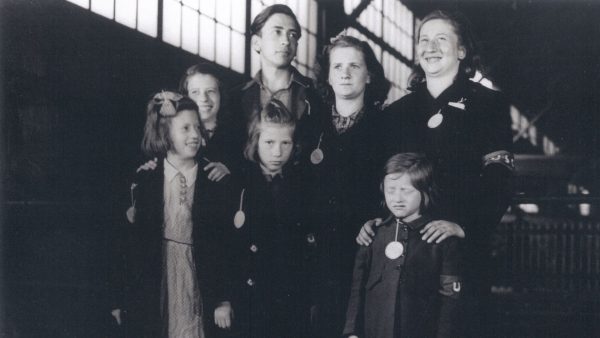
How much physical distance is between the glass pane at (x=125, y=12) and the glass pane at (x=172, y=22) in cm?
19

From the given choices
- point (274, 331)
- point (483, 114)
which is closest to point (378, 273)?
point (274, 331)

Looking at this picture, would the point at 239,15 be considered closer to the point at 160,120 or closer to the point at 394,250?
the point at 160,120

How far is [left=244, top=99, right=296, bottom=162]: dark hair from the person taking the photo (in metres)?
3.87

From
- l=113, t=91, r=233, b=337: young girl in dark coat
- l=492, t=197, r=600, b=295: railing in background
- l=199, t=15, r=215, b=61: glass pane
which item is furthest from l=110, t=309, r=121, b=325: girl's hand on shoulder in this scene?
l=492, t=197, r=600, b=295: railing in background

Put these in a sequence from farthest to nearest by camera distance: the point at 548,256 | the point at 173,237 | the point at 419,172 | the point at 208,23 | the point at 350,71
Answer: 1. the point at 548,256
2. the point at 208,23
3. the point at 173,237
4. the point at 350,71
5. the point at 419,172

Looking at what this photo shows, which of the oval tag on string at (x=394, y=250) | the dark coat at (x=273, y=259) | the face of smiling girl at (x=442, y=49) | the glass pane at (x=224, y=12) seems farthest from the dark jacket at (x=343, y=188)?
the glass pane at (x=224, y=12)

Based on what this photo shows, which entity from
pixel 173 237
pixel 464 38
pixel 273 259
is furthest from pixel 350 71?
pixel 173 237

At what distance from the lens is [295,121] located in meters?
3.87

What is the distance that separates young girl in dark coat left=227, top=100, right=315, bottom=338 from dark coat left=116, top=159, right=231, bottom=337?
0.36 feet

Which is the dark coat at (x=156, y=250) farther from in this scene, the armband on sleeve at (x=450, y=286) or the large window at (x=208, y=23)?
the armband on sleeve at (x=450, y=286)

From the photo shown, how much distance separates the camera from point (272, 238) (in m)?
3.84

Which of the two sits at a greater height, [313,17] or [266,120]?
[313,17]

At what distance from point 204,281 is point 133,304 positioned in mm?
426

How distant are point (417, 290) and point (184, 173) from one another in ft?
4.57
